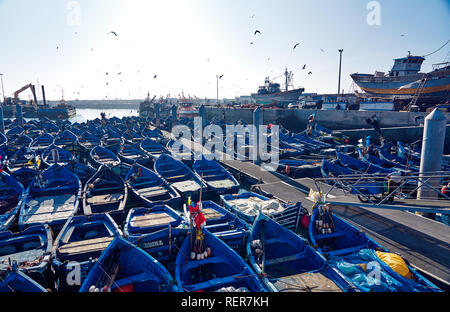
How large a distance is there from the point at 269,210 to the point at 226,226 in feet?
7.13

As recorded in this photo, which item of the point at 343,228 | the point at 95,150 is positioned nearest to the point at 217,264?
the point at 343,228

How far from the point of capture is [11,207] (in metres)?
12.6

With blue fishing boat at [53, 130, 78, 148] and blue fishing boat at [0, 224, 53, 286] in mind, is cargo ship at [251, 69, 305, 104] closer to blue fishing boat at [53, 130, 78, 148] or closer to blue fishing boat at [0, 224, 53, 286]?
blue fishing boat at [53, 130, 78, 148]

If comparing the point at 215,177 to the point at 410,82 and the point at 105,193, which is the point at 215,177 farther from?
the point at 410,82

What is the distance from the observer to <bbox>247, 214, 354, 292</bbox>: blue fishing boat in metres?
7.56

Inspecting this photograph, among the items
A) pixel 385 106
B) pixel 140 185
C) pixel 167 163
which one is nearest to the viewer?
pixel 140 185

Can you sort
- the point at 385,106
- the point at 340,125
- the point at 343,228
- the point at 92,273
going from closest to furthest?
1. the point at 92,273
2. the point at 343,228
3. the point at 385,106
4. the point at 340,125

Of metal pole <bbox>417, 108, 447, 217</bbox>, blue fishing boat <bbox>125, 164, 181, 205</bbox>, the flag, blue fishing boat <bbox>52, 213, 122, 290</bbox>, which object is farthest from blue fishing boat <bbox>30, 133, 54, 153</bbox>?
metal pole <bbox>417, 108, 447, 217</bbox>

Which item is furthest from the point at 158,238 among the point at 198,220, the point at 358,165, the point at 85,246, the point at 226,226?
the point at 358,165

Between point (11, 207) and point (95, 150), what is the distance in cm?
1137

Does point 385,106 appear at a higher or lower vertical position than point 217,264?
higher

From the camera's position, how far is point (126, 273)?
823 centimetres
